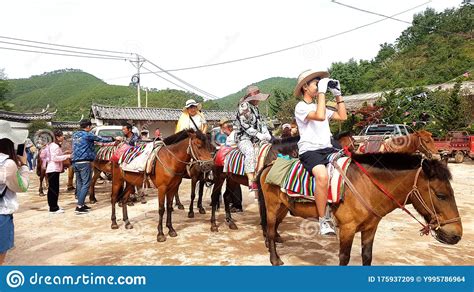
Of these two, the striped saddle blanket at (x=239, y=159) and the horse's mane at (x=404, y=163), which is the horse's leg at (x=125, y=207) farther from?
the horse's mane at (x=404, y=163)

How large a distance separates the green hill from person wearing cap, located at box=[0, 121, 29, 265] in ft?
173

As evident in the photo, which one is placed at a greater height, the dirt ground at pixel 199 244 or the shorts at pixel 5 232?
the shorts at pixel 5 232

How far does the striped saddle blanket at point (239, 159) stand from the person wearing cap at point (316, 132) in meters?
1.79

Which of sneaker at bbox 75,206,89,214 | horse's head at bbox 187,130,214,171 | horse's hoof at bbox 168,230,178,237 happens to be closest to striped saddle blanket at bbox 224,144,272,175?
horse's head at bbox 187,130,214,171

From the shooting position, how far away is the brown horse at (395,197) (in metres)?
3.04

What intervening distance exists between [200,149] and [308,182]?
2594mm

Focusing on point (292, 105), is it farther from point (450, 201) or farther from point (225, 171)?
point (450, 201)

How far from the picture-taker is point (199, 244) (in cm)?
527

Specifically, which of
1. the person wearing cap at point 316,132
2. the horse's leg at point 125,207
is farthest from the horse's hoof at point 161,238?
the person wearing cap at point 316,132

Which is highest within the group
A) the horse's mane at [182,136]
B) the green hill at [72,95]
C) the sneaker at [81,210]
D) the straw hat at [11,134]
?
the green hill at [72,95]

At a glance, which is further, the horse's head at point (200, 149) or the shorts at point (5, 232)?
the horse's head at point (200, 149)

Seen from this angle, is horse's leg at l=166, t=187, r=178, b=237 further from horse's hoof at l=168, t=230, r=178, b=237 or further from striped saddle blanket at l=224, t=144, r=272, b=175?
striped saddle blanket at l=224, t=144, r=272, b=175

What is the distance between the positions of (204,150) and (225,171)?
62 centimetres

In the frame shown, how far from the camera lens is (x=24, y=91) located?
83.4 m
